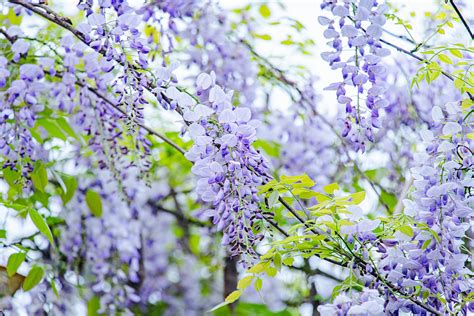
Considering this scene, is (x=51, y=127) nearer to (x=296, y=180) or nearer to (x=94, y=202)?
(x=94, y=202)

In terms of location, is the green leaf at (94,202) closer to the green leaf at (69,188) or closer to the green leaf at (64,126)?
the green leaf at (69,188)

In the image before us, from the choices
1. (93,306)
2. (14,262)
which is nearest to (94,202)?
(93,306)

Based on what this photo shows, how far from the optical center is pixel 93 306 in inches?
122

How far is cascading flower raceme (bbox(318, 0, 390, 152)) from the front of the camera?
193 cm

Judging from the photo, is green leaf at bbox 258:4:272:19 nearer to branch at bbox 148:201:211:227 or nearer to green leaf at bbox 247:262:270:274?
branch at bbox 148:201:211:227

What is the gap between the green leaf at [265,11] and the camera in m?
3.37

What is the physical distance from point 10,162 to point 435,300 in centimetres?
129

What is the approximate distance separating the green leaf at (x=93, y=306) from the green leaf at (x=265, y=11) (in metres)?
1.38

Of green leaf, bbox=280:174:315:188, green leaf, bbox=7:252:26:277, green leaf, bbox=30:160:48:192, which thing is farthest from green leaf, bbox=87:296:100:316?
green leaf, bbox=280:174:315:188

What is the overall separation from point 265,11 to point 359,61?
1.45m

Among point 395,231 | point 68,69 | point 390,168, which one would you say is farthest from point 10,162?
point 390,168

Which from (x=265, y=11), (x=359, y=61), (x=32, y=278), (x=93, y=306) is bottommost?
(x=93, y=306)

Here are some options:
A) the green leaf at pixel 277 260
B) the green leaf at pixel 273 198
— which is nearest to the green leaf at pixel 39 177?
the green leaf at pixel 273 198

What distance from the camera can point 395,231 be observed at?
6.11 ft
